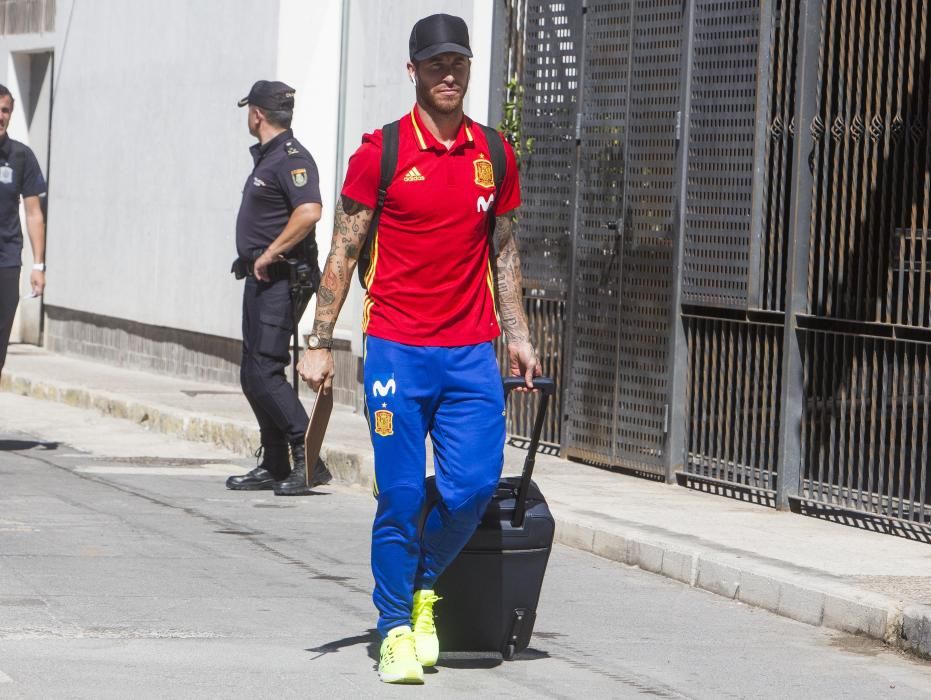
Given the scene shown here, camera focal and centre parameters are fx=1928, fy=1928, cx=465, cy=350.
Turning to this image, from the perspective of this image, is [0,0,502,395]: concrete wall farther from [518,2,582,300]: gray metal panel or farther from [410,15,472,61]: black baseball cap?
[410,15,472,61]: black baseball cap

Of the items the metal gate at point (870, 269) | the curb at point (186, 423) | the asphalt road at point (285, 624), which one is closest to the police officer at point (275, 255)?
the asphalt road at point (285, 624)

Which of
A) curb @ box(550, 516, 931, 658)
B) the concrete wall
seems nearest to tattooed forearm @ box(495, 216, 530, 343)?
curb @ box(550, 516, 931, 658)

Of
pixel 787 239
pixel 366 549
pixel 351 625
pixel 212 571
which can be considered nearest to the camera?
pixel 351 625

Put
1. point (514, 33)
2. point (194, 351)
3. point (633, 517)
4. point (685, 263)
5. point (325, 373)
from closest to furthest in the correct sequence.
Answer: point (325, 373) → point (633, 517) → point (685, 263) → point (514, 33) → point (194, 351)

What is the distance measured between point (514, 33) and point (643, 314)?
2.58 metres

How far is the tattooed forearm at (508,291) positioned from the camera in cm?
664

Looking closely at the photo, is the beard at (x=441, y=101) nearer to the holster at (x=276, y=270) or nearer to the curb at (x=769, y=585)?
the curb at (x=769, y=585)

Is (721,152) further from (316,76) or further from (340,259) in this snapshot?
(316,76)

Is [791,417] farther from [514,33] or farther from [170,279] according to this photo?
[170,279]

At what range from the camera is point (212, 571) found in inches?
322

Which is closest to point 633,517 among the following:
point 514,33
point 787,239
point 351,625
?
point 787,239

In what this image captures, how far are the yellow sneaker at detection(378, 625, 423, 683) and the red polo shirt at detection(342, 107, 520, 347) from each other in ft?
3.10

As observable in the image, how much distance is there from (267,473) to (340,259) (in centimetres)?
483

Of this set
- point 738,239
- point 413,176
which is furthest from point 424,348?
point 738,239
